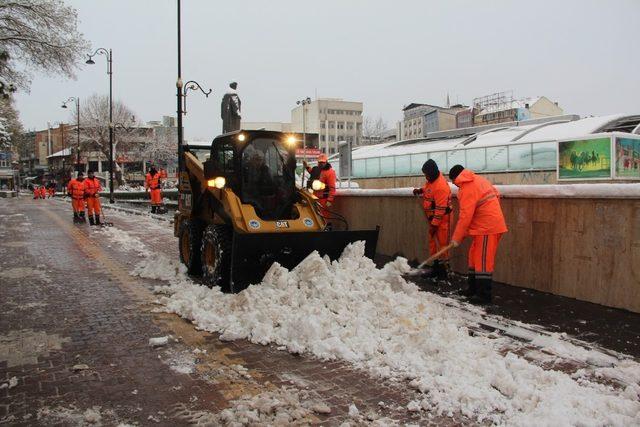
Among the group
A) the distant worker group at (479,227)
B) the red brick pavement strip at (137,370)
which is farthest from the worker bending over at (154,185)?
the distant worker group at (479,227)

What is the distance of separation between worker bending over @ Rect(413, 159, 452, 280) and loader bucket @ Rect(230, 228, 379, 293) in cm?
175

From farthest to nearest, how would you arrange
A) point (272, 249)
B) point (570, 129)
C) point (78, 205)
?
1. point (570, 129)
2. point (78, 205)
3. point (272, 249)

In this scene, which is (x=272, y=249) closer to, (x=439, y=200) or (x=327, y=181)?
(x=439, y=200)

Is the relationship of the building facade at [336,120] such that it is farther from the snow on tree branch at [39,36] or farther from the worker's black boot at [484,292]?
the worker's black boot at [484,292]

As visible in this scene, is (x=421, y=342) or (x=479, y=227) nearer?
(x=421, y=342)

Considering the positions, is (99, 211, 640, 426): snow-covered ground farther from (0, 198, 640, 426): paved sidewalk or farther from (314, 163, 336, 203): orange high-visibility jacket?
(314, 163, 336, 203): orange high-visibility jacket

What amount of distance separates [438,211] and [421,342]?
3.62m

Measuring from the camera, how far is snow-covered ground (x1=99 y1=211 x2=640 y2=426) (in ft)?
11.7

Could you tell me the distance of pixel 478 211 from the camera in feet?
21.9

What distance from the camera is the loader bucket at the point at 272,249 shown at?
6.37m

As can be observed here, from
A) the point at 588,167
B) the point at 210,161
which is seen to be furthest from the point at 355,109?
the point at 210,161

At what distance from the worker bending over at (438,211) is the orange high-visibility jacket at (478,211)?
110 centimetres

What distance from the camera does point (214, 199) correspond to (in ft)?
25.0

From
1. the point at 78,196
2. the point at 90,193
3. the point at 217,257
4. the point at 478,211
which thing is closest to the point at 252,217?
the point at 217,257
